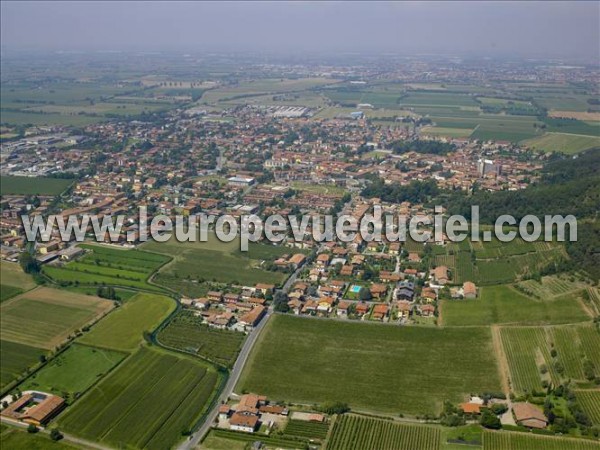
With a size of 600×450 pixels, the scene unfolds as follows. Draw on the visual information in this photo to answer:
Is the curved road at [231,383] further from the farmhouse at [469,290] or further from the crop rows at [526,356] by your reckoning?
the crop rows at [526,356]

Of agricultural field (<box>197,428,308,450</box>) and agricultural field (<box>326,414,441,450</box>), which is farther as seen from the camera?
agricultural field (<box>197,428,308,450</box>)

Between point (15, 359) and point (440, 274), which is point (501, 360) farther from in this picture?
point (15, 359)

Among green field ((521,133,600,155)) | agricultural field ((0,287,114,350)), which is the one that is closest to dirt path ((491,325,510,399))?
agricultural field ((0,287,114,350))

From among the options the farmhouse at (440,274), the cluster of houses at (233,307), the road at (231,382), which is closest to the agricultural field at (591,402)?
the farmhouse at (440,274)

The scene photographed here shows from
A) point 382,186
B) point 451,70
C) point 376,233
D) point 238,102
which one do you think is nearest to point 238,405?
point 376,233

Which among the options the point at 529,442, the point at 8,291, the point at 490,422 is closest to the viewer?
the point at 529,442

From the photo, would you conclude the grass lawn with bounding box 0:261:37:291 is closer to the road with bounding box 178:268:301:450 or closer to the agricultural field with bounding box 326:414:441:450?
the road with bounding box 178:268:301:450

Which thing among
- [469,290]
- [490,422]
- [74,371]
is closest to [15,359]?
[74,371]
